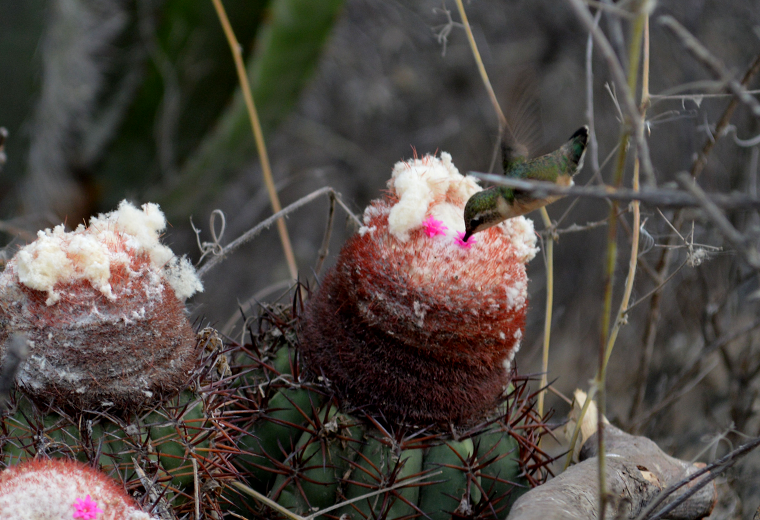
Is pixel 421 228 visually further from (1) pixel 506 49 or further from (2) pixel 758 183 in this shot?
(1) pixel 506 49

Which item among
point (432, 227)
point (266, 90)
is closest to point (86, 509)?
point (432, 227)

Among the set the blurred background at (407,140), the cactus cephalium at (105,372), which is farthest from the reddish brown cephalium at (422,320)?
the blurred background at (407,140)

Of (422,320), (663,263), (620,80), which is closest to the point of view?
(620,80)

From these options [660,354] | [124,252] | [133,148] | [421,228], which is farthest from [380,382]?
[133,148]

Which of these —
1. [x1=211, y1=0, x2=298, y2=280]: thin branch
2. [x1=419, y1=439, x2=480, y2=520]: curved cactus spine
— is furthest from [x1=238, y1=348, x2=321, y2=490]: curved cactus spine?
[x1=211, y1=0, x2=298, y2=280]: thin branch

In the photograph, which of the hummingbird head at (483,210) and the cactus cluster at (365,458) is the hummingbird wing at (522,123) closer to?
the hummingbird head at (483,210)

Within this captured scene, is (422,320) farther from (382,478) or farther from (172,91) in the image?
(172,91)
